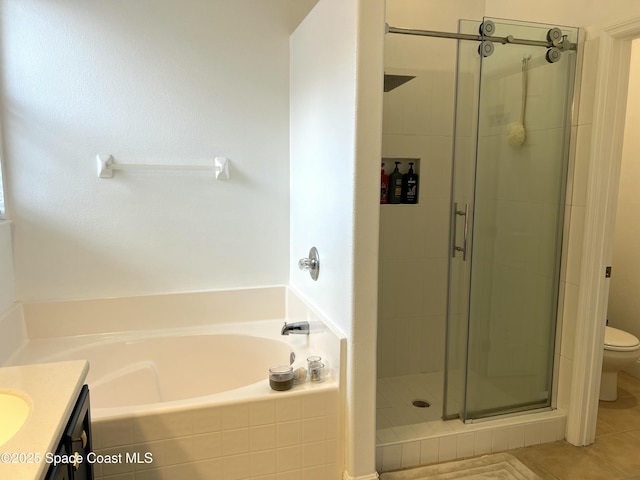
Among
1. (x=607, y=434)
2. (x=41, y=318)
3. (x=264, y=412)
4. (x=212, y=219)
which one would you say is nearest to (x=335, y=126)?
(x=212, y=219)

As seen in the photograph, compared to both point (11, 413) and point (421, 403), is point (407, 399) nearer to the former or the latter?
point (421, 403)

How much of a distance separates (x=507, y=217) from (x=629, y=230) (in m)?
1.59

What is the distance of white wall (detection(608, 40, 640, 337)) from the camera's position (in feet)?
10.8

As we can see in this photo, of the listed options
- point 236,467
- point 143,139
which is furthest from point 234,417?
point 143,139

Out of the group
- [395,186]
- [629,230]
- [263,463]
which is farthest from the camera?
[629,230]

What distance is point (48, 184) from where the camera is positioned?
2365 millimetres

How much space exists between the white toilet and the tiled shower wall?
3.13 feet

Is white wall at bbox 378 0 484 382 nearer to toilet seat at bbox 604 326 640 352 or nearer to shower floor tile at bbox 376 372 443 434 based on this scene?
shower floor tile at bbox 376 372 443 434

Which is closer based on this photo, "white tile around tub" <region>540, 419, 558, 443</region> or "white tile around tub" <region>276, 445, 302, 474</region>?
"white tile around tub" <region>276, 445, 302, 474</region>

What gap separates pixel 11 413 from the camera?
47.7 inches

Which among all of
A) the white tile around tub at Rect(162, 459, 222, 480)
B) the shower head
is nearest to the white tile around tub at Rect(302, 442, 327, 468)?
the white tile around tub at Rect(162, 459, 222, 480)

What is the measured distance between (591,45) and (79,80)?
2480 millimetres

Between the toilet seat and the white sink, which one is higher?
the white sink

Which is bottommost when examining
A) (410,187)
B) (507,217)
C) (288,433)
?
(288,433)
